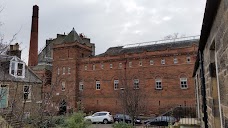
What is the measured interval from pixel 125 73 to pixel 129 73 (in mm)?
647

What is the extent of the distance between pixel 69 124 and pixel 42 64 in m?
36.0

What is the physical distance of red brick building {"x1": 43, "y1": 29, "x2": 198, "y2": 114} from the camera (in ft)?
97.1

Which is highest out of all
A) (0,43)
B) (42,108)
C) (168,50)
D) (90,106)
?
(168,50)

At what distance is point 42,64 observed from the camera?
46.8m

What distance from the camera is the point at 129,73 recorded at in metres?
33.9

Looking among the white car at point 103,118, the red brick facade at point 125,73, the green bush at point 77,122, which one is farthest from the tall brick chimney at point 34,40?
the green bush at point 77,122

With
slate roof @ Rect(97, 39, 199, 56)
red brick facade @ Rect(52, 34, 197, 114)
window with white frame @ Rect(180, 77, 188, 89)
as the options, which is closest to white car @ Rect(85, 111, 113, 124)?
red brick facade @ Rect(52, 34, 197, 114)

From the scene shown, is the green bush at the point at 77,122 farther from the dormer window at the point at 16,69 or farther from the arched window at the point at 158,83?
the arched window at the point at 158,83

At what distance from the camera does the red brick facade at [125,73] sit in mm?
29586

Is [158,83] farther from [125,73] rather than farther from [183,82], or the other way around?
[125,73]

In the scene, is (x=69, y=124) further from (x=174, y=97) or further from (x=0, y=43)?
(x=174, y=97)

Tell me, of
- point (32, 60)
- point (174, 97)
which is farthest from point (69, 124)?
point (32, 60)

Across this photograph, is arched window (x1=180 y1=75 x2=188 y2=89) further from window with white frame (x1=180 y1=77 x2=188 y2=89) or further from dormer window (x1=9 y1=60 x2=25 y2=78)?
dormer window (x1=9 y1=60 x2=25 y2=78)

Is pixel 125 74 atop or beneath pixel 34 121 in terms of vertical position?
atop
